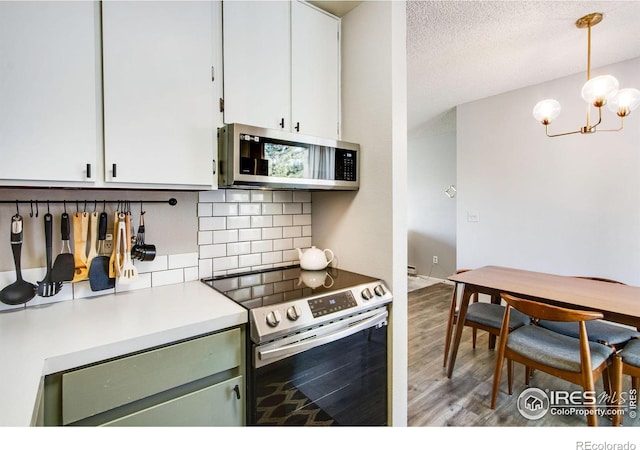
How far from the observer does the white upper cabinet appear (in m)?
1.44

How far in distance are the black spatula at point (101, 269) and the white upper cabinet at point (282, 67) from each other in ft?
2.38

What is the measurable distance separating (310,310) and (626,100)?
228 cm

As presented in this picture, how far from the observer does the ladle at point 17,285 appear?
3.86 ft

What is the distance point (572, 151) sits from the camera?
2.93 meters

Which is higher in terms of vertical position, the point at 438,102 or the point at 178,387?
the point at 438,102

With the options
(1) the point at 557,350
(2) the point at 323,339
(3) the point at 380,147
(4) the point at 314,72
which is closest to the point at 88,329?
(2) the point at 323,339

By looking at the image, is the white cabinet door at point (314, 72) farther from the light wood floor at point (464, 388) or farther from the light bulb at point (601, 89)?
the light wood floor at point (464, 388)

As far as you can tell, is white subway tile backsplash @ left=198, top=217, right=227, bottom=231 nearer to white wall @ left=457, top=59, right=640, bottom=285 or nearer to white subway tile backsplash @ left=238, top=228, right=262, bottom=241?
white subway tile backsplash @ left=238, top=228, right=262, bottom=241

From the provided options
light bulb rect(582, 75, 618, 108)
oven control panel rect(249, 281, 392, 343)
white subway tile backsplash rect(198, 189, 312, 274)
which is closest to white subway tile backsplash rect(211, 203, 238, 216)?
white subway tile backsplash rect(198, 189, 312, 274)

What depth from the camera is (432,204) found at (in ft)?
17.2

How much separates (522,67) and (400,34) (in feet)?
6.06

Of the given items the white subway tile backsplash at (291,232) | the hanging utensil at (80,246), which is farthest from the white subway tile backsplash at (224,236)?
the hanging utensil at (80,246)

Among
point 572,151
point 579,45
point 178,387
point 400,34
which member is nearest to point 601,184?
point 572,151

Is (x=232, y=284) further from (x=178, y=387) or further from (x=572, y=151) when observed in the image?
(x=572, y=151)
